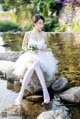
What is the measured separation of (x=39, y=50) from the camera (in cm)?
705

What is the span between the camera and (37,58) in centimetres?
684

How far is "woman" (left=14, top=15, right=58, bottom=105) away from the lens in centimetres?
671

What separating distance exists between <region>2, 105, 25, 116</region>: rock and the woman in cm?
37

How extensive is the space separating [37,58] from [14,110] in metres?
1.27

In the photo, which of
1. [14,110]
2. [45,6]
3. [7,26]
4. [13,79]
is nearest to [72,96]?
[14,110]

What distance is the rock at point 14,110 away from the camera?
5971 millimetres

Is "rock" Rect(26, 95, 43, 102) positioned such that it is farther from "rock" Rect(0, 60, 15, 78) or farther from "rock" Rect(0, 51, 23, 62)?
"rock" Rect(0, 51, 23, 62)

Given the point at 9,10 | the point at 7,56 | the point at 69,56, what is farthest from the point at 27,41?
the point at 9,10

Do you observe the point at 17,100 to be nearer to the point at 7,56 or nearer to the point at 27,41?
the point at 27,41

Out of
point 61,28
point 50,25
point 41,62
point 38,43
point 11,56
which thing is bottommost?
A: point 50,25

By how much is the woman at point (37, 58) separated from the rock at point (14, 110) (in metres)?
0.37

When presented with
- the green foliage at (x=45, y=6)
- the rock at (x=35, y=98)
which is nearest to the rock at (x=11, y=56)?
the rock at (x=35, y=98)

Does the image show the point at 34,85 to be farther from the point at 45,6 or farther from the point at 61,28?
the point at 45,6

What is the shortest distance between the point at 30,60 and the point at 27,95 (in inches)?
30.8
